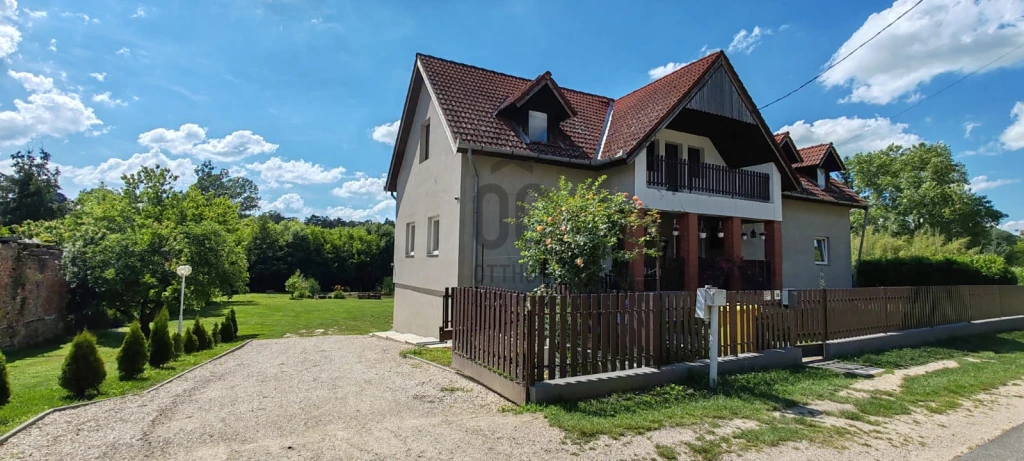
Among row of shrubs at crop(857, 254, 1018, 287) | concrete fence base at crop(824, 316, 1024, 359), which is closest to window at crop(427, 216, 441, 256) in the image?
concrete fence base at crop(824, 316, 1024, 359)

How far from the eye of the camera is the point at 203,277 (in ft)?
65.4

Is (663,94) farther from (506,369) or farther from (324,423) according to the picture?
(324,423)

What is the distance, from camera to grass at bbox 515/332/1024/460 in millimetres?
5391

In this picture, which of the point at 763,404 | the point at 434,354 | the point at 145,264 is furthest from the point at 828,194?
the point at 145,264

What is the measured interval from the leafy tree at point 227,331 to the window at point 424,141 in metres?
8.41

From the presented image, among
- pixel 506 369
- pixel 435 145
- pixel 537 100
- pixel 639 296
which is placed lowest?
pixel 506 369

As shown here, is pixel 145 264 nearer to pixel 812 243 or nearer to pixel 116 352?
pixel 116 352

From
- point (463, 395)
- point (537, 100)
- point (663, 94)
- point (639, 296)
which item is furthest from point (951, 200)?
point (463, 395)

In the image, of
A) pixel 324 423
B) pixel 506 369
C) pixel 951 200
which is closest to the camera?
pixel 324 423

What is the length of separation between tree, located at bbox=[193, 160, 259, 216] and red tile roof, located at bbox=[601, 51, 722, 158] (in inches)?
2737

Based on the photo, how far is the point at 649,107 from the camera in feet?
46.1

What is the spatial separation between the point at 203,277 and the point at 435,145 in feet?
42.2

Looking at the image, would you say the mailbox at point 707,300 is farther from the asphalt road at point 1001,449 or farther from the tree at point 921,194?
the tree at point 921,194

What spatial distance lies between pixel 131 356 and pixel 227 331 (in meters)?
8.01
